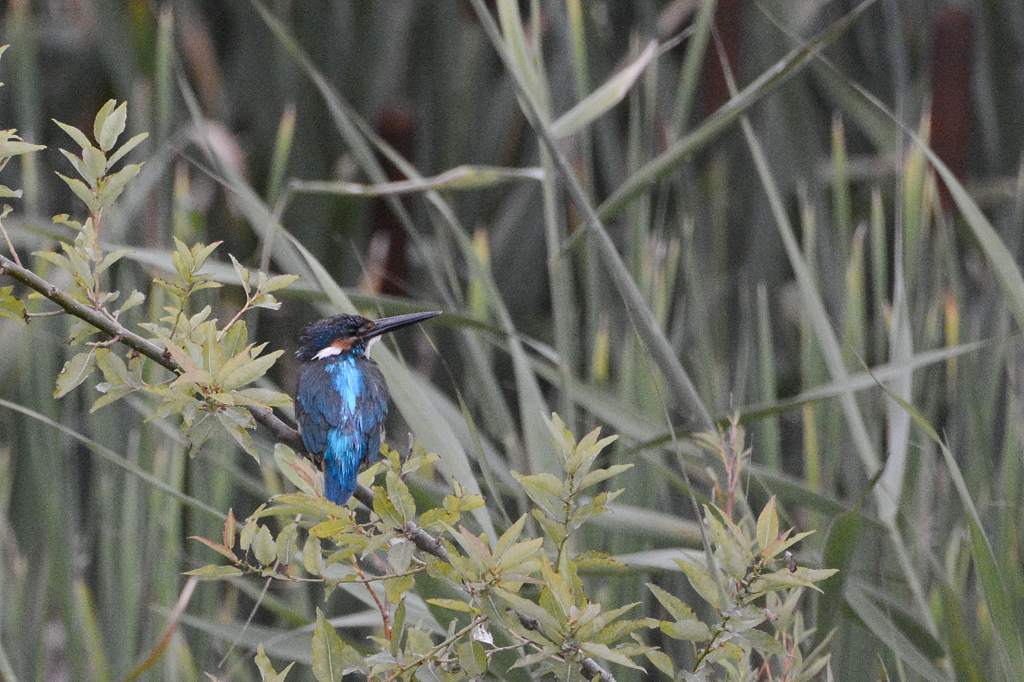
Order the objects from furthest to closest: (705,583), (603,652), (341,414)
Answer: (341,414) < (705,583) < (603,652)

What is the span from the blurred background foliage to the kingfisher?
0.06 meters

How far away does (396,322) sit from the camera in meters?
1.48

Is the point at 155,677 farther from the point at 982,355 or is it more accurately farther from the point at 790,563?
the point at 982,355

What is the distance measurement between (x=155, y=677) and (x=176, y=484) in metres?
0.23

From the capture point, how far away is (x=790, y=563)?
3.31 feet

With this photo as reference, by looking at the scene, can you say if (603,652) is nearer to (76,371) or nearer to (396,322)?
(76,371)

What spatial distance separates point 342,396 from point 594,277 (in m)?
0.44

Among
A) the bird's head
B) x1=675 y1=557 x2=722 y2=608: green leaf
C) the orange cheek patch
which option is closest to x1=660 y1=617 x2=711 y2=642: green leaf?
x1=675 y1=557 x2=722 y2=608: green leaf

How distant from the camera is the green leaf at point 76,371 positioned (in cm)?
89

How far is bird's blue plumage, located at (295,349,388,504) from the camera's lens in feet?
4.27

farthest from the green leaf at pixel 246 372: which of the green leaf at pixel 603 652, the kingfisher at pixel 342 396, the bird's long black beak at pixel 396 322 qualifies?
the bird's long black beak at pixel 396 322

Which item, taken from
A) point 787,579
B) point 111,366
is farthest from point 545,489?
point 111,366

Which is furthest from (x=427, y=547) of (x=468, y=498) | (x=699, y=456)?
(x=699, y=456)

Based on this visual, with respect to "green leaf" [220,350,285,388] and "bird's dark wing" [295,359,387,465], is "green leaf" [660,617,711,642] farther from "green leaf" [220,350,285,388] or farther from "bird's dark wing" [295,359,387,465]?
"bird's dark wing" [295,359,387,465]
